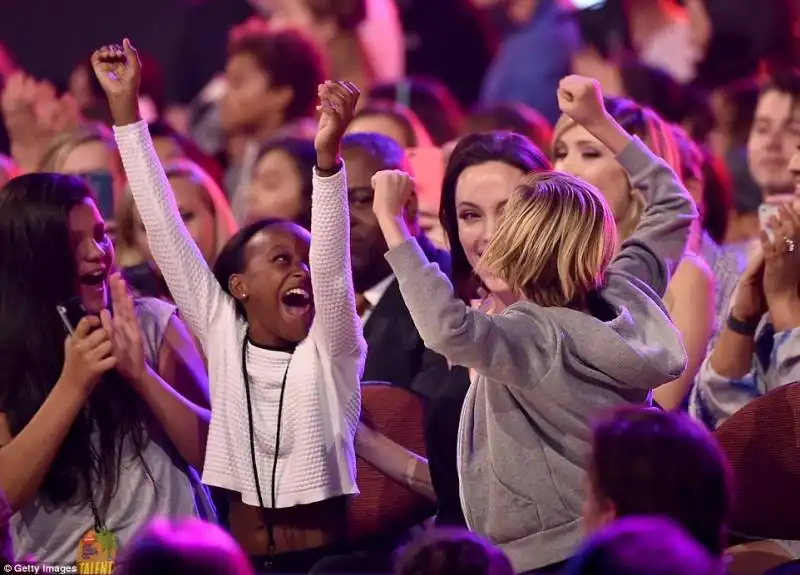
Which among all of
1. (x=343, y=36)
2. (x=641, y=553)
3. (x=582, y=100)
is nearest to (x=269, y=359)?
(x=582, y=100)

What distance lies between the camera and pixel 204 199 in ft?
15.9

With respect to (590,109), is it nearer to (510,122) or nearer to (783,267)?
(783,267)

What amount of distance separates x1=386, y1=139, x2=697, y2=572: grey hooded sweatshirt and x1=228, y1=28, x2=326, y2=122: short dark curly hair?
3146 millimetres

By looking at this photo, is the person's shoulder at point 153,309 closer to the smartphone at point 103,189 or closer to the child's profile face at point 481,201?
the child's profile face at point 481,201

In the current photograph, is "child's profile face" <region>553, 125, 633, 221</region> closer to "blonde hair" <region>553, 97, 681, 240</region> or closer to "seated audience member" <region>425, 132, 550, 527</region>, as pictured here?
"blonde hair" <region>553, 97, 681, 240</region>

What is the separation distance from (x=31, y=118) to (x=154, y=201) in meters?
2.82

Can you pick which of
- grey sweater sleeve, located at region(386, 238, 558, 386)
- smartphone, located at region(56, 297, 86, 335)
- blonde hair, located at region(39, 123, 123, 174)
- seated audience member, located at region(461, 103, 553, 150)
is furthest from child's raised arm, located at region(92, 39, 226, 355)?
seated audience member, located at region(461, 103, 553, 150)

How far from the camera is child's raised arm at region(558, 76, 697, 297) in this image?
11.4ft

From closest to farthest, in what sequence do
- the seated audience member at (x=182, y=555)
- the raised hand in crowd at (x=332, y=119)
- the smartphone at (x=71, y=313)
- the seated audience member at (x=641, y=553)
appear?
the seated audience member at (x=641, y=553) → the seated audience member at (x=182, y=555) → the raised hand in crowd at (x=332, y=119) → the smartphone at (x=71, y=313)

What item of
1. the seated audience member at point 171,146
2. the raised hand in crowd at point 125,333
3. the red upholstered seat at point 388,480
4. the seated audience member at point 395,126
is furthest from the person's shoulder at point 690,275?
the seated audience member at point 171,146

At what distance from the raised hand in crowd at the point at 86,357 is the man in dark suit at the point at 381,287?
785 millimetres

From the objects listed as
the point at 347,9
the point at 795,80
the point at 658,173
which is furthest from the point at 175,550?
the point at 347,9

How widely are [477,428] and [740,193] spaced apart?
288 cm

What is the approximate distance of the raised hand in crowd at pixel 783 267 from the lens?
12.1ft
